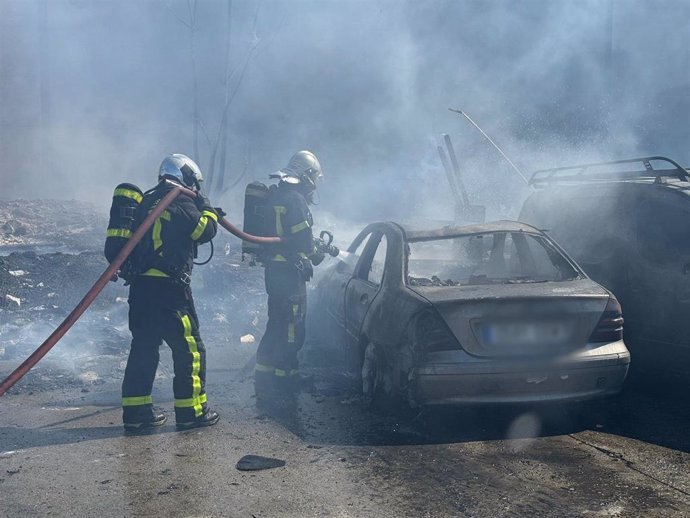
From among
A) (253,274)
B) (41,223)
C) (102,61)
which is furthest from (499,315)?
(102,61)

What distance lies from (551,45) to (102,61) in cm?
1370

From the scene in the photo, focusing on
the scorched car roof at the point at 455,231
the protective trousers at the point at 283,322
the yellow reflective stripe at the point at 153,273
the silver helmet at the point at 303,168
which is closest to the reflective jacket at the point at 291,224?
the protective trousers at the point at 283,322

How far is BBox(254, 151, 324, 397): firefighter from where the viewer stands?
5883 millimetres

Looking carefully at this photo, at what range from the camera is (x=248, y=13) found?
65.7 feet

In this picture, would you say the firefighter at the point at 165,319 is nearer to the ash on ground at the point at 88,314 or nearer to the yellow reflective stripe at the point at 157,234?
the yellow reflective stripe at the point at 157,234

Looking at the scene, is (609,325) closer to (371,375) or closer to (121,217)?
(371,375)

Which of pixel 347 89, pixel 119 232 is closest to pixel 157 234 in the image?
pixel 119 232

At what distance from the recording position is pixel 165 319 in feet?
15.7

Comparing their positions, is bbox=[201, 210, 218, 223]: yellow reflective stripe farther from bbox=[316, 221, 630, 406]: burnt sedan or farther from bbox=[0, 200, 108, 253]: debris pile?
bbox=[0, 200, 108, 253]: debris pile

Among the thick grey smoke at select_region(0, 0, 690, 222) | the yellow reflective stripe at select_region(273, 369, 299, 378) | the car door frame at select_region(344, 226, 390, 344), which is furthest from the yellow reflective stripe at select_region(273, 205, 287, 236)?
the thick grey smoke at select_region(0, 0, 690, 222)

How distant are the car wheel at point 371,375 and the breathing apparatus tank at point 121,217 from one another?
1916 mm

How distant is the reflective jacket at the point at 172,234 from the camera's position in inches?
186

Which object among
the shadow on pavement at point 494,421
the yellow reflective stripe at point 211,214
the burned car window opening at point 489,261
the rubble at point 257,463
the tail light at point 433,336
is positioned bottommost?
the rubble at point 257,463

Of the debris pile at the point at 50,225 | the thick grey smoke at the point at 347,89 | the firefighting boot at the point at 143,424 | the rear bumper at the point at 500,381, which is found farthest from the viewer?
the thick grey smoke at the point at 347,89
